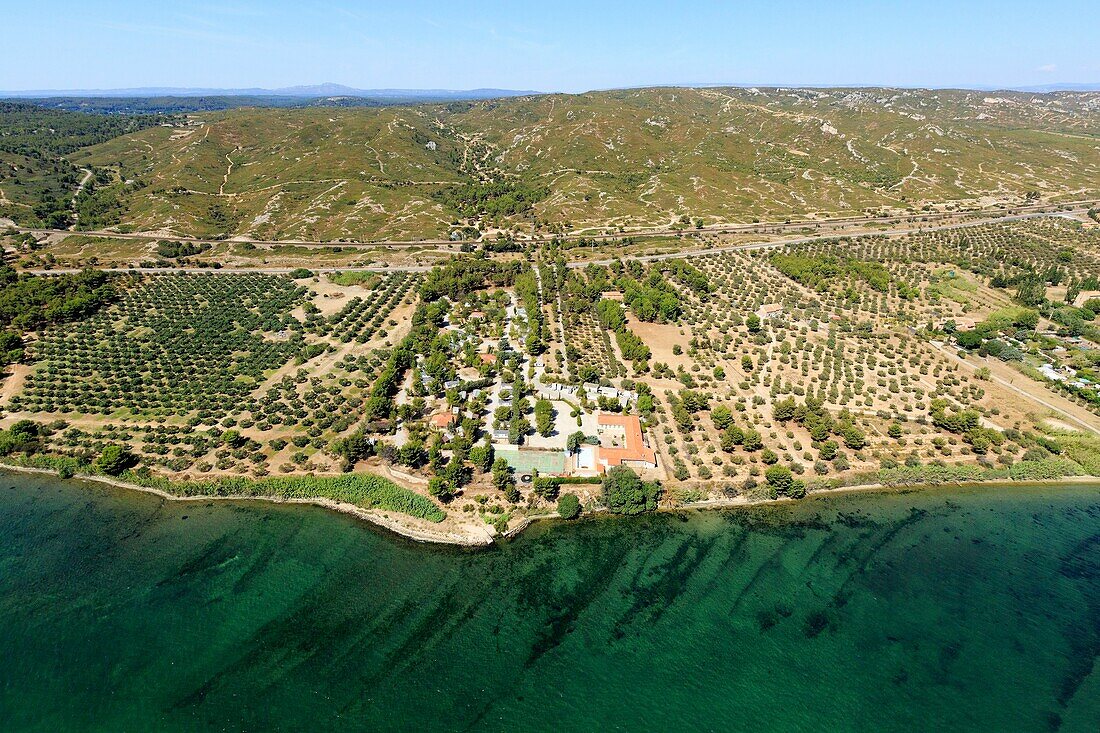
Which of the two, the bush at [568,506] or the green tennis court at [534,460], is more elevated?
the green tennis court at [534,460]

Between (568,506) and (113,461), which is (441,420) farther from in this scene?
(113,461)

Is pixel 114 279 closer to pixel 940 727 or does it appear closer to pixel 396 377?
pixel 396 377

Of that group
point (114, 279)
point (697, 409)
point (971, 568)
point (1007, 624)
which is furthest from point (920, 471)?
point (114, 279)

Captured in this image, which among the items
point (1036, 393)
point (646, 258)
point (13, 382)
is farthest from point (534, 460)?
point (646, 258)

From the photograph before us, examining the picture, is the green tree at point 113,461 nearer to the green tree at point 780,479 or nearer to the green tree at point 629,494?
the green tree at point 629,494

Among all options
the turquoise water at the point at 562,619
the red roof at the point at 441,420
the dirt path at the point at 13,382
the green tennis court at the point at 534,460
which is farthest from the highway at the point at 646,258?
the turquoise water at the point at 562,619

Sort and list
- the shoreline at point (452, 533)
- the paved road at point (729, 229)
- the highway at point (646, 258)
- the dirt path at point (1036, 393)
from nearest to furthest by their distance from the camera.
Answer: the shoreline at point (452, 533) → the dirt path at point (1036, 393) → the highway at point (646, 258) → the paved road at point (729, 229)

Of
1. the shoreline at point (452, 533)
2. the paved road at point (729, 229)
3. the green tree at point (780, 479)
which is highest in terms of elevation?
the paved road at point (729, 229)
